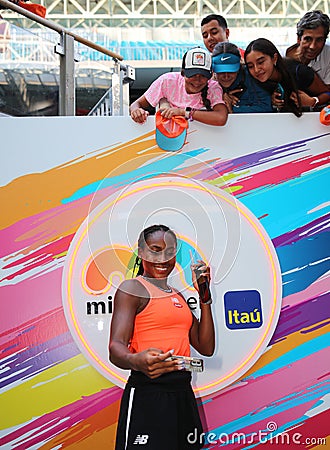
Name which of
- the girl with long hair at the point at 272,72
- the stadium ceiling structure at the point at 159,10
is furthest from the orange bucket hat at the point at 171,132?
the stadium ceiling structure at the point at 159,10

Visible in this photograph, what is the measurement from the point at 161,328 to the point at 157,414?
25 centimetres

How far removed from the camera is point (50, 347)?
2379 millimetres

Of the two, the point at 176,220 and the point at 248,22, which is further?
the point at 248,22

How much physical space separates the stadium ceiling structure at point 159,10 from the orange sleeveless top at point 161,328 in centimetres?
1203

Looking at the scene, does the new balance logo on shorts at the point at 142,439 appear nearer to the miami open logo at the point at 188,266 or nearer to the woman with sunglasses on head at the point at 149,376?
the woman with sunglasses on head at the point at 149,376

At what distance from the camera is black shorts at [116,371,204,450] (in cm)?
187

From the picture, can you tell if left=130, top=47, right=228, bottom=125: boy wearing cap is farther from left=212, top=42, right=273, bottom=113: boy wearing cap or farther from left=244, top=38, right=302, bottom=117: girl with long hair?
left=244, top=38, right=302, bottom=117: girl with long hair

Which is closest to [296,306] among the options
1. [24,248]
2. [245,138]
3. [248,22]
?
[245,138]

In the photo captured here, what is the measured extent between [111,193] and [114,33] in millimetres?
10934

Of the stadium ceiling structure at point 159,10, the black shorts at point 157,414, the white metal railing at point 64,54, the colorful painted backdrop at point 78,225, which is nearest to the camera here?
the black shorts at point 157,414

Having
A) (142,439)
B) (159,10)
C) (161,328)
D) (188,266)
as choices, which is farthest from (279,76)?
(159,10)

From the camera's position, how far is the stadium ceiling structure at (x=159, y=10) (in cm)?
1369

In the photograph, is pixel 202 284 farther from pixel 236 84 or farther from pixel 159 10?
pixel 159 10

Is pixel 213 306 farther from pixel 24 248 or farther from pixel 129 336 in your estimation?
pixel 24 248
